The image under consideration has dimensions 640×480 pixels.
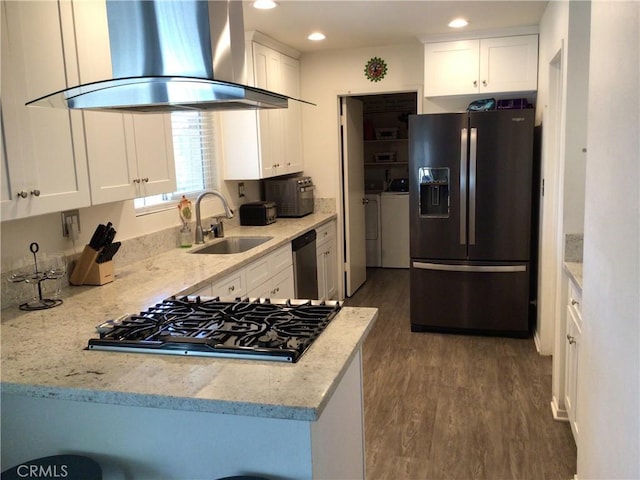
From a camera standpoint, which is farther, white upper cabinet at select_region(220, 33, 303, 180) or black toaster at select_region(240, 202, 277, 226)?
black toaster at select_region(240, 202, 277, 226)

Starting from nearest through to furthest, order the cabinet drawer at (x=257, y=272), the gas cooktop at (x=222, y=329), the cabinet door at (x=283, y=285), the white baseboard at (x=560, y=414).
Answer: the gas cooktop at (x=222, y=329) → the white baseboard at (x=560, y=414) → the cabinet drawer at (x=257, y=272) → the cabinet door at (x=283, y=285)

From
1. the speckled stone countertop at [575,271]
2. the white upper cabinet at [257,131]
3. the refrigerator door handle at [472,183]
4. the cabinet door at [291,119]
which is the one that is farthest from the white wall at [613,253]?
the cabinet door at [291,119]

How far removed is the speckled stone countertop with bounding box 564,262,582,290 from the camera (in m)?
2.38

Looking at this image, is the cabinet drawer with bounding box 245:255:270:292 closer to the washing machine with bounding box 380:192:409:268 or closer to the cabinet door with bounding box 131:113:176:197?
the cabinet door with bounding box 131:113:176:197

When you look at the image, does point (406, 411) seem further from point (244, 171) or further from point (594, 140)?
point (244, 171)

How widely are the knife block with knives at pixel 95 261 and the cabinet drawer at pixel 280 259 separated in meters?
1.19

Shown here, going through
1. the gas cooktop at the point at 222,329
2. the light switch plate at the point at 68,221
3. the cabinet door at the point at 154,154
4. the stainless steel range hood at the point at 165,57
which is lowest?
the gas cooktop at the point at 222,329

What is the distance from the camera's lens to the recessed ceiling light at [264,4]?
330cm

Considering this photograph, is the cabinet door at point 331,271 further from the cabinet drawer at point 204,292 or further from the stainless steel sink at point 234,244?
the cabinet drawer at point 204,292

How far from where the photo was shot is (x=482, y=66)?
172 inches

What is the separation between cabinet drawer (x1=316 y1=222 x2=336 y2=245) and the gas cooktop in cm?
260

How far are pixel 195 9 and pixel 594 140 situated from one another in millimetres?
1417

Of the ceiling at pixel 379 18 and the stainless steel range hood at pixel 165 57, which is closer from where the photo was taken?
the stainless steel range hood at pixel 165 57

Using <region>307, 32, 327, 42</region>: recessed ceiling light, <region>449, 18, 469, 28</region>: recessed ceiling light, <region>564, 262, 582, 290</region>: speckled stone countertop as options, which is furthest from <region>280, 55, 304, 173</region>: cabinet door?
<region>564, 262, 582, 290</region>: speckled stone countertop
